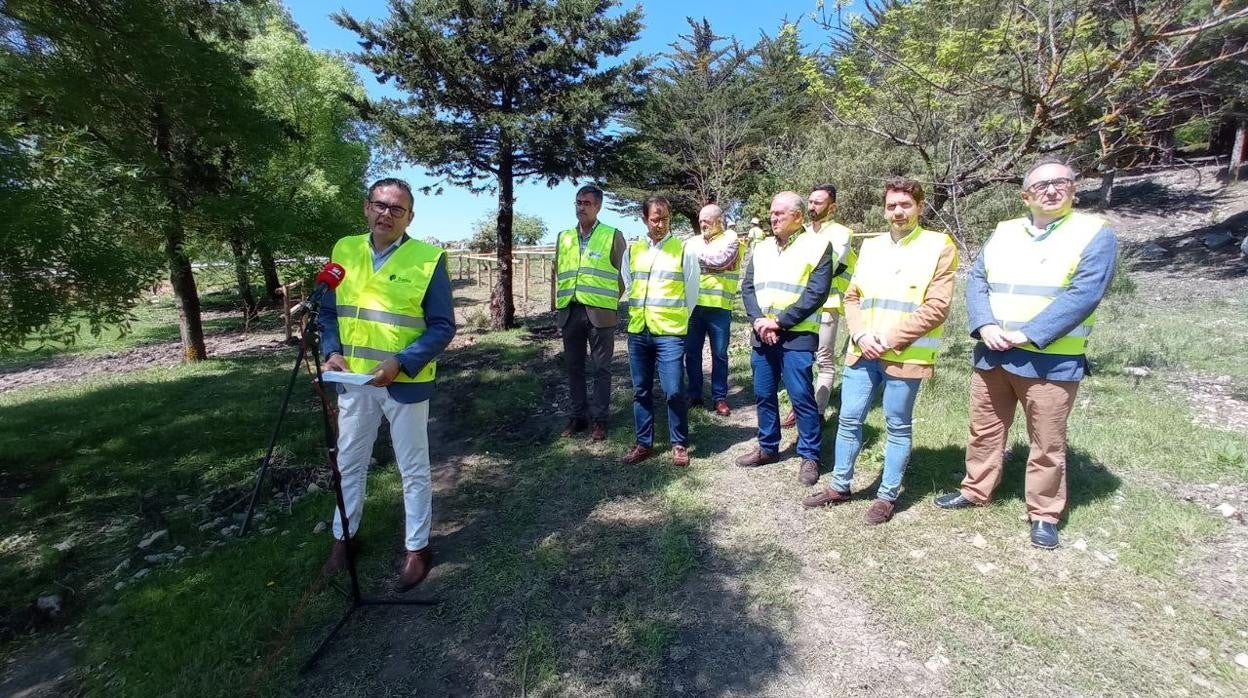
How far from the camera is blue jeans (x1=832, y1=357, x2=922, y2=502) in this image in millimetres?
3264

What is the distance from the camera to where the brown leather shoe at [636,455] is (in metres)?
4.48

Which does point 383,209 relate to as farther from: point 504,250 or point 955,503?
point 504,250

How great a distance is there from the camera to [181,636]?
2.69 metres

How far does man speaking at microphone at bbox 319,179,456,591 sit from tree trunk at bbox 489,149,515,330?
8.24m

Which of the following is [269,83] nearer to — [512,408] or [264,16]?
[264,16]

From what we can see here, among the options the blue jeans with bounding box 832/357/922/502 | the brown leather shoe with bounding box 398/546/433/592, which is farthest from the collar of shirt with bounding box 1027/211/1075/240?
the brown leather shoe with bounding box 398/546/433/592

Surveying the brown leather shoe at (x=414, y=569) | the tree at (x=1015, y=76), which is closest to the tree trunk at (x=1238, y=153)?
the tree at (x=1015, y=76)

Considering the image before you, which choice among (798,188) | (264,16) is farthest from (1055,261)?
(264,16)

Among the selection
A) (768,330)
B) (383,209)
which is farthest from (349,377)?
(768,330)

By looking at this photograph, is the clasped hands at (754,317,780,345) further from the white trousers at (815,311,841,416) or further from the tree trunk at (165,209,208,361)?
the tree trunk at (165,209,208,361)

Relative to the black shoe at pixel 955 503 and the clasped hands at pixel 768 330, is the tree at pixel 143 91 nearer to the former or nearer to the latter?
the clasped hands at pixel 768 330

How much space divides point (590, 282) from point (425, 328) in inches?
74.3

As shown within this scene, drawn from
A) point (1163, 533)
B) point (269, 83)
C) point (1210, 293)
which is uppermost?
point (269, 83)

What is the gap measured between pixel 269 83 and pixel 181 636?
17.0 m
